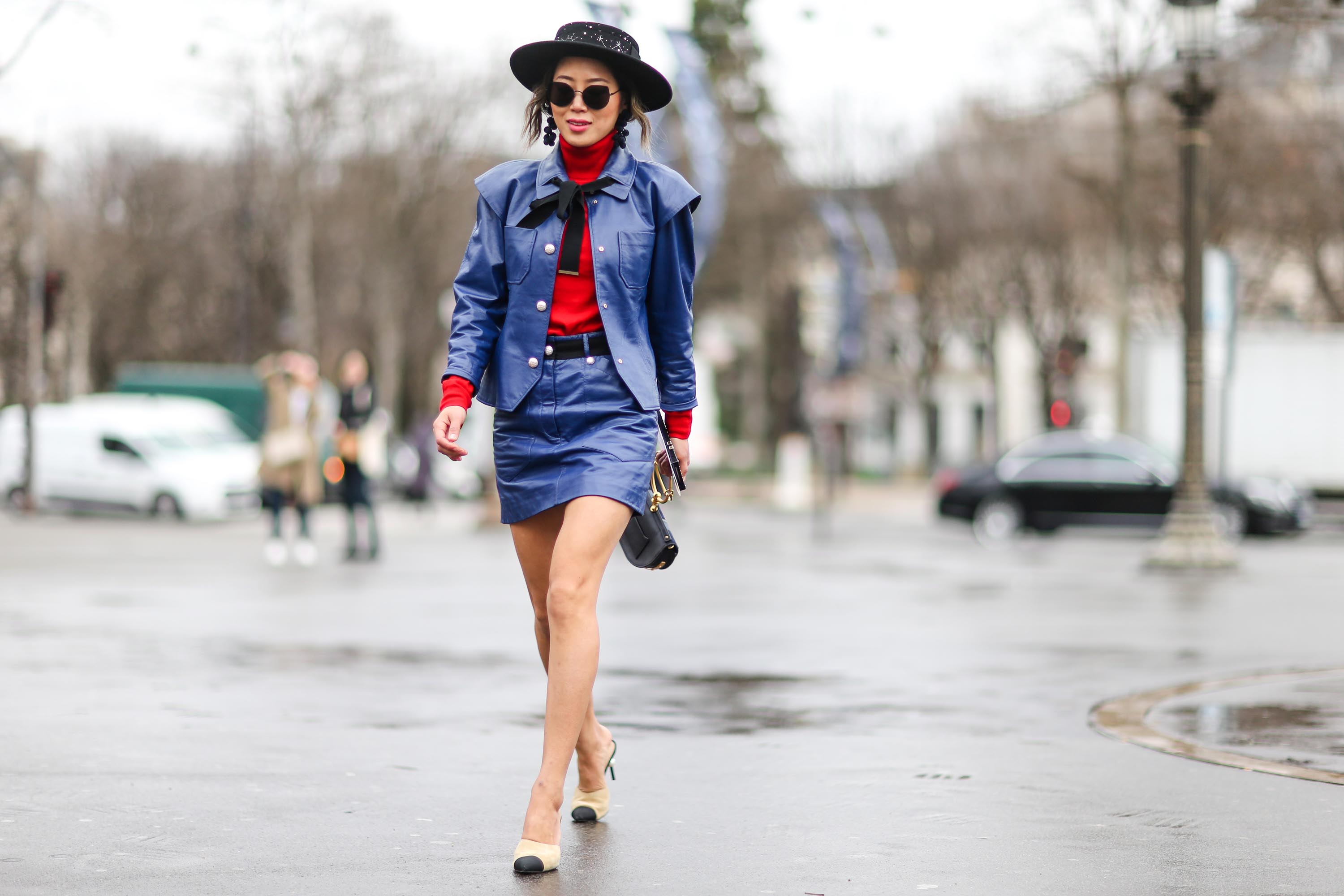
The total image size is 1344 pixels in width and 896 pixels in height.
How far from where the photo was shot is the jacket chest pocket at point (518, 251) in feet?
16.7

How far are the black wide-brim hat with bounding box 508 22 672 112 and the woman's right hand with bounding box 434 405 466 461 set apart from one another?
92 centimetres

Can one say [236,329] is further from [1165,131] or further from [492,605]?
[492,605]

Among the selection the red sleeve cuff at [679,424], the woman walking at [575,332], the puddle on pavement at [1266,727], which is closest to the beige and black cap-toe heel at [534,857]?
the woman walking at [575,332]

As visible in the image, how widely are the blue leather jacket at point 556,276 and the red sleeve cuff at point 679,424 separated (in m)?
0.04

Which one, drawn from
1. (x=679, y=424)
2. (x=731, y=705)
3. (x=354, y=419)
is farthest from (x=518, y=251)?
(x=354, y=419)

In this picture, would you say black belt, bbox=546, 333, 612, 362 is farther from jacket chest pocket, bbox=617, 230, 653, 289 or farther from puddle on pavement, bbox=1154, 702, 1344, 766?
puddle on pavement, bbox=1154, 702, 1344, 766

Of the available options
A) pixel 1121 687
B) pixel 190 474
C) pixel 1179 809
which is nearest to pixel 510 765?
pixel 1179 809

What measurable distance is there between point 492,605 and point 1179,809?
7934 millimetres

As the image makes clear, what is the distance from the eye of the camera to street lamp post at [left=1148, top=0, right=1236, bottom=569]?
17.7 metres

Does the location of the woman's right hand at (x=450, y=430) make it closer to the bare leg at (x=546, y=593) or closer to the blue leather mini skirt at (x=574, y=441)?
the blue leather mini skirt at (x=574, y=441)

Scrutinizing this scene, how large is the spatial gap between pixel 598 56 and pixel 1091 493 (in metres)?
21.7

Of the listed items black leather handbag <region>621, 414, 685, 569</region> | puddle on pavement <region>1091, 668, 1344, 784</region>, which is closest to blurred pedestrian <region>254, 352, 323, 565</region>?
puddle on pavement <region>1091, 668, 1344, 784</region>

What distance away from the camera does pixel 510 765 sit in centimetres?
632

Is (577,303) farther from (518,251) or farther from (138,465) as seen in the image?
(138,465)
